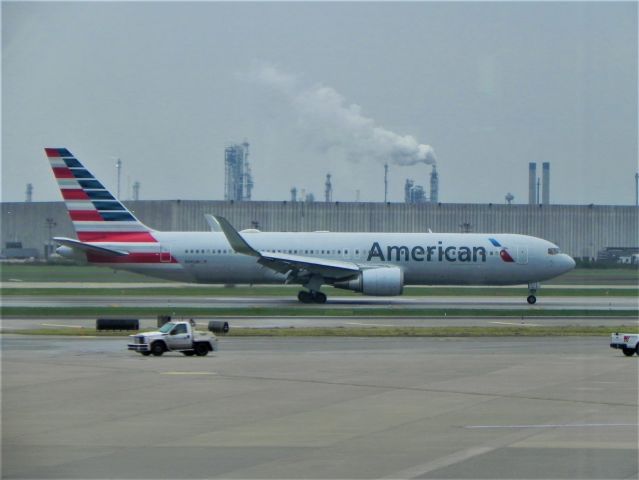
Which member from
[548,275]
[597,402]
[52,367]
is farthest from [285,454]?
[548,275]

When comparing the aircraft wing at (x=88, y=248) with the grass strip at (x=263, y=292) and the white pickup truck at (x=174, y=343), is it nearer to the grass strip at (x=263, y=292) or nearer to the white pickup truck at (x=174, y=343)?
the grass strip at (x=263, y=292)

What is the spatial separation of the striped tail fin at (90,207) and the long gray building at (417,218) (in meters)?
44.4

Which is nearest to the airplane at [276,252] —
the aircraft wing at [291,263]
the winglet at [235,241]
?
the aircraft wing at [291,263]

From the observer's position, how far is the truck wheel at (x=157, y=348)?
2989 cm

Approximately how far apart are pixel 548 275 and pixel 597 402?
36331mm

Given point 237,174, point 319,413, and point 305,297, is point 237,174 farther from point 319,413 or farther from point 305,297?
point 319,413

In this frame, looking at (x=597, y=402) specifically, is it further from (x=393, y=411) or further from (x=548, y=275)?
(x=548, y=275)

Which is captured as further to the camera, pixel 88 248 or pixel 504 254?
pixel 504 254

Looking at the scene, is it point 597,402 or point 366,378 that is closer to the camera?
point 597,402

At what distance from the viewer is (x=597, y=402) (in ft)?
68.4

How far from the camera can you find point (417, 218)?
101812 mm

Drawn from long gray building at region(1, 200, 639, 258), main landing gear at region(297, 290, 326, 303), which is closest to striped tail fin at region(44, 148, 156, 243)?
main landing gear at region(297, 290, 326, 303)

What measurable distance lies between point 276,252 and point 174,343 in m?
25.3

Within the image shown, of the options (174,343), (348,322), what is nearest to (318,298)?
(348,322)
